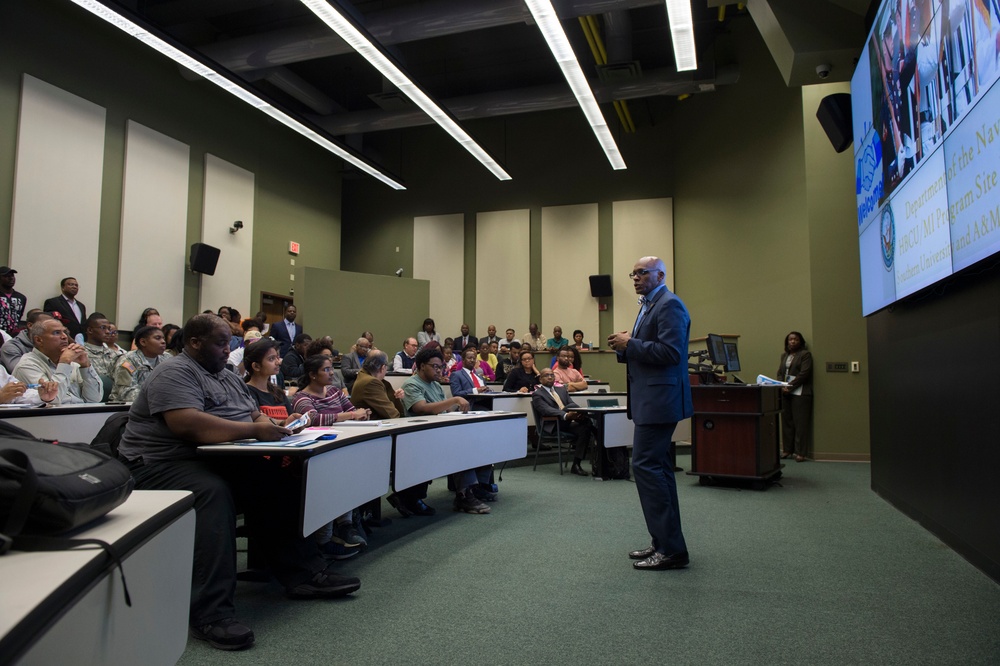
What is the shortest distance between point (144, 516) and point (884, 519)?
4.23 meters

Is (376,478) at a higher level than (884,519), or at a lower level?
Result: higher

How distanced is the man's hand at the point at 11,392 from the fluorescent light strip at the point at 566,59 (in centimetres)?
478

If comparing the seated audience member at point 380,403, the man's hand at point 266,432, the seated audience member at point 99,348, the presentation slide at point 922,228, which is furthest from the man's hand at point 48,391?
the presentation slide at point 922,228

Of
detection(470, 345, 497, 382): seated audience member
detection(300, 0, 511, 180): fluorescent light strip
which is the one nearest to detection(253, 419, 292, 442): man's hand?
detection(300, 0, 511, 180): fluorescent light strip

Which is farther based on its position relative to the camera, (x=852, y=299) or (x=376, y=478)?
(x=852, y=299)

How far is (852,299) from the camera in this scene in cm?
680

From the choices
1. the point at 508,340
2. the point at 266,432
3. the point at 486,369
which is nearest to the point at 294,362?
the point at 486,369

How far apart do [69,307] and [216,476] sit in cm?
617

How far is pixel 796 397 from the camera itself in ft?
22.7

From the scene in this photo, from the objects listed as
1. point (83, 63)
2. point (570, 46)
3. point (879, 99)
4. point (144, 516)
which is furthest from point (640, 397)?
point (83, 63)

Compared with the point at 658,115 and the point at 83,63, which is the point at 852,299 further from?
the point at 83,63

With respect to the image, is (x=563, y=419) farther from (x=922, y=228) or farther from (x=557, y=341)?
(x=557, y=341)

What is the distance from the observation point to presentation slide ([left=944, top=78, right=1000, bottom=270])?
2.43 meters

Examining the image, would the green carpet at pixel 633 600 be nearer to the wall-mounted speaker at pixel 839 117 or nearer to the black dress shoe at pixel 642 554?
the black dress shoe at pixel 642 554
